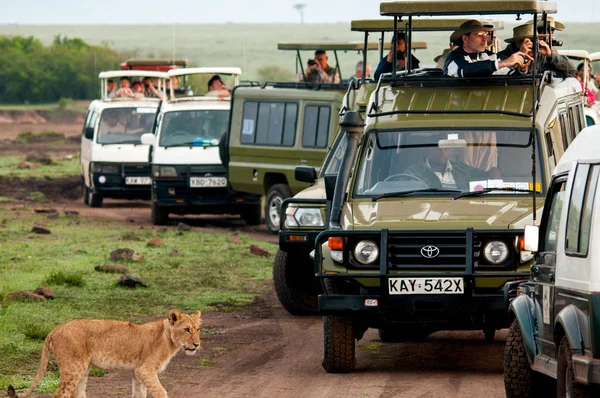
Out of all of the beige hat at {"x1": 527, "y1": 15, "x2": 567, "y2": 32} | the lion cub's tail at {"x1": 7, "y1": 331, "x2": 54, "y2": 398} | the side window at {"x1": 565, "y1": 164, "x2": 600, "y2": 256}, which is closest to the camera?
the side window at {"x1": 565, "y1": 164, "x2": 600, "y2": 256}

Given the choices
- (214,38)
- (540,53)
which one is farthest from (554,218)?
(214,38)

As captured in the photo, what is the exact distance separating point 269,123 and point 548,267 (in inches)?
502

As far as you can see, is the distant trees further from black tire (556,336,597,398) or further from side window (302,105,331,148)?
black tire (556,336,597,398)

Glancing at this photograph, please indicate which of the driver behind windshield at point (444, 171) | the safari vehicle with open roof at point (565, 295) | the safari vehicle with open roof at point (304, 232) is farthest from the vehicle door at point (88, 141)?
the safari vehicle with open roof at point (565, 295)

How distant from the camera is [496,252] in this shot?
33.1 ft

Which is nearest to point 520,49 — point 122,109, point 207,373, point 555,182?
point 207,373

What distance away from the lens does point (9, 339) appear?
11.9 meters

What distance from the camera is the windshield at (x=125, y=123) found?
25.8 metres

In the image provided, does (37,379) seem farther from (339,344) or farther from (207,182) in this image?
(207,182)

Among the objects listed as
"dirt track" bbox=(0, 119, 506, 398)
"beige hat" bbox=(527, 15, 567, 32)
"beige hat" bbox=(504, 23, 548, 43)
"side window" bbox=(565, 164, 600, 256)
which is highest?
"beige hat" bbox=(527, 15, 567, 32)

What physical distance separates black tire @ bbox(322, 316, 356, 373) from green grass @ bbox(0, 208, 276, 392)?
1.95 meters

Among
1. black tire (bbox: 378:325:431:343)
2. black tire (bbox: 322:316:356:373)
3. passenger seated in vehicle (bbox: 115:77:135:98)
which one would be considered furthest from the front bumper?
passenger seated in vehicle (bbox: 115:77:135:98)

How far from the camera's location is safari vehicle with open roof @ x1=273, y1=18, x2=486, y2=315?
1300cm

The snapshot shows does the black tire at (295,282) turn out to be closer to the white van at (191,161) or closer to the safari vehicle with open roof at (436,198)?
the safari vehicle with open roof at (436,198)
